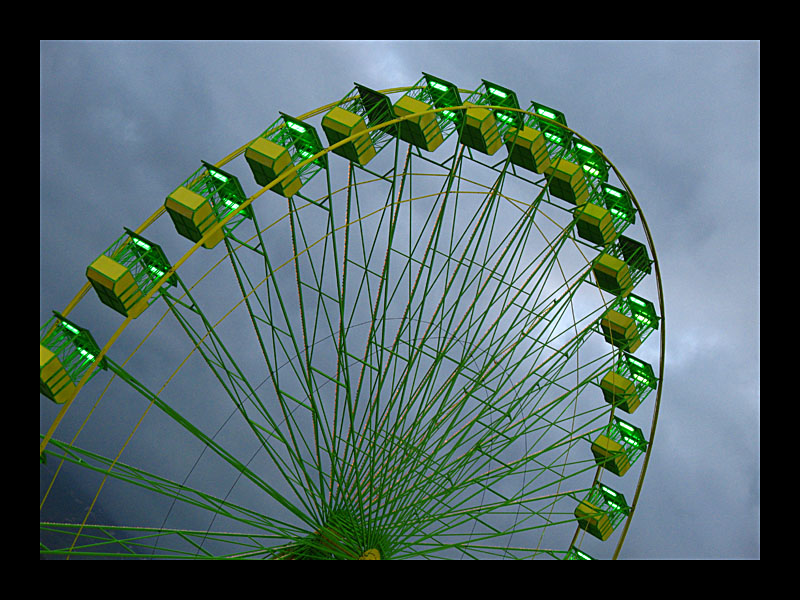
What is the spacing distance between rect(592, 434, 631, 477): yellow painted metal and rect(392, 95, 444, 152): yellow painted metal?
12.9 m

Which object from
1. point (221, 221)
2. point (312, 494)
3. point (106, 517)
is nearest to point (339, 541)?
point (312, 494)

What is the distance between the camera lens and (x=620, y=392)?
27.1 metres

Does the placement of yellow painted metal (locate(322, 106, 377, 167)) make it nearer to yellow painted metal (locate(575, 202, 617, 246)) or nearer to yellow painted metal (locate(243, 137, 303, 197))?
yellow painted metal (locate(243, 137, 303, 197))

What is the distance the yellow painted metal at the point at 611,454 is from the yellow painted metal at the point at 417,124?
12913 millimetres

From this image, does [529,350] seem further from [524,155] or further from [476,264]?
[524,155]

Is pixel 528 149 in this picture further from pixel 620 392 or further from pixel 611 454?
pixel 611 454

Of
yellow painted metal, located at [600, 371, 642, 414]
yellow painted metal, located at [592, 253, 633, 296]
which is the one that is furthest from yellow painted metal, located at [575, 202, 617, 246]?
yellow painted metal, located at [600, 371, 642, 414]

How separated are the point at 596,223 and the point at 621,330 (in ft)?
A: 15.5

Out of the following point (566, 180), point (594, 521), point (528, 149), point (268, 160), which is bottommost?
point (594, 521)

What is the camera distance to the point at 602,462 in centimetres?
2628

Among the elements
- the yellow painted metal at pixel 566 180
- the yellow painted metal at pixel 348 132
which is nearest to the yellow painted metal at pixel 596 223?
the yellow painted metal at pixel 566 180

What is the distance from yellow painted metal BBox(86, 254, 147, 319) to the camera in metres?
14.6

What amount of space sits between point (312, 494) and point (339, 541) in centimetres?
135

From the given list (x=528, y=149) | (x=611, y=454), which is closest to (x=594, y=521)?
(x=611, y=454)
